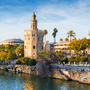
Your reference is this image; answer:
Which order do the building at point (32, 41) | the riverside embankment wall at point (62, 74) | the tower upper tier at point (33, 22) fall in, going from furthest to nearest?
1. the tower upper tier at point (33, 22)
2. the building at point (32, 41)
3. the riverside embankment wall at point (62, 74)

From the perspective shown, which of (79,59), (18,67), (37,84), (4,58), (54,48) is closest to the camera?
(37,84)

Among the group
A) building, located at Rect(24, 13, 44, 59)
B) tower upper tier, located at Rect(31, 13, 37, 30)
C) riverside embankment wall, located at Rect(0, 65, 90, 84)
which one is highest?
tower upper tier, located at Rect(31, 13, 37, 30)

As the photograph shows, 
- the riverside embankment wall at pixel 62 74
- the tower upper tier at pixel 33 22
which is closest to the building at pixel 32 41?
the tower upper tier at pixel 33 22

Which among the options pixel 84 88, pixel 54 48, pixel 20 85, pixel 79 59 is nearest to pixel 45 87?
pixel 20 85

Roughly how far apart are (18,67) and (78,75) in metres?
29.1

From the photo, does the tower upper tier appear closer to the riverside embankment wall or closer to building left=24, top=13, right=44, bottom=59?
building left=24, top=13, right=44, bottom=59

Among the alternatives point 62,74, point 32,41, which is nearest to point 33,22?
point 32,41

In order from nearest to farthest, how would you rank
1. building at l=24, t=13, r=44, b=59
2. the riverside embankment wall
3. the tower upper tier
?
the riverside embankment wall → building at l=24, t=13, r=44, b=59 → the tower upper tier

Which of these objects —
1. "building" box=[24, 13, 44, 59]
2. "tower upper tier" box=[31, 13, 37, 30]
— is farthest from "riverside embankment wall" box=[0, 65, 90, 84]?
"tower upper tier" box=[31, 13, 37, 30]

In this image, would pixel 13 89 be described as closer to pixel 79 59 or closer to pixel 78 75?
pixel 78 75

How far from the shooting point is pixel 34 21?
284ft

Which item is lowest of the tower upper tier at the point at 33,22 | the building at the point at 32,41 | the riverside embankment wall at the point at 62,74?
the riverside embankment wall at the point at 62,74

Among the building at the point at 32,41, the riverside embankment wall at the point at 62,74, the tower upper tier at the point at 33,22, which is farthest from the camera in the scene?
the tower upper tier at the point at 33,22

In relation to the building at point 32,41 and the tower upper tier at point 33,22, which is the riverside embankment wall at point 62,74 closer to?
the building at point 32,41
